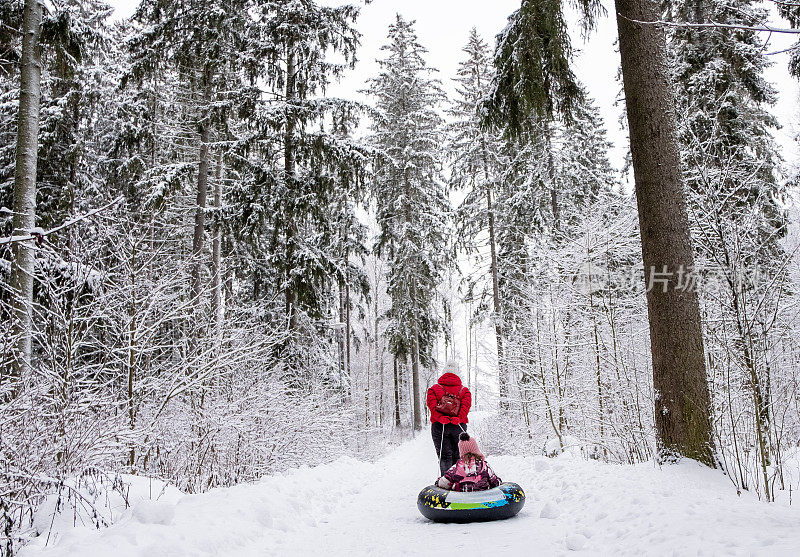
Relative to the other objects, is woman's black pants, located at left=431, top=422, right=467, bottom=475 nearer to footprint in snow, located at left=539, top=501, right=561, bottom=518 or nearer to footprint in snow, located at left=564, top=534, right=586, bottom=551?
footprint in snow, located at left=539, top=501, right=561, bottom=518

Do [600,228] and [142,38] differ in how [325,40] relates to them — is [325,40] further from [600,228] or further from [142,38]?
[600,228]

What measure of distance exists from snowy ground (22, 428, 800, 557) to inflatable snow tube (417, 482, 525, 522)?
0.48ft

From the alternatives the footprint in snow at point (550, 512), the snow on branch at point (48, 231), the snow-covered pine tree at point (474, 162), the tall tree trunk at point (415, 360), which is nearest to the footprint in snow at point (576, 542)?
the footprint in snow at point (550, 512)

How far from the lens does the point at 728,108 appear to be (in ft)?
43.0

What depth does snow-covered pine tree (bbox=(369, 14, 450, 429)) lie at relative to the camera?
24.4m

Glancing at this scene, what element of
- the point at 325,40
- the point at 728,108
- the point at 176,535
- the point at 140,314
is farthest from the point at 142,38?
the point at 728,108

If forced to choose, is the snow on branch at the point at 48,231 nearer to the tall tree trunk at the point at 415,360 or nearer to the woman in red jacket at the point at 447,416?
the woman in red jacket at the point at 447,416

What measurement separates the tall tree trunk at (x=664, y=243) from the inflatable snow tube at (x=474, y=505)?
182 centimetres

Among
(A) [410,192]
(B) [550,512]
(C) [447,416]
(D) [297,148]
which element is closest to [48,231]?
(B) [550,512]

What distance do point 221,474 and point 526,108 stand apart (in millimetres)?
7243

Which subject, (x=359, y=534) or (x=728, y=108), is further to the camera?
(x=728, y=108)

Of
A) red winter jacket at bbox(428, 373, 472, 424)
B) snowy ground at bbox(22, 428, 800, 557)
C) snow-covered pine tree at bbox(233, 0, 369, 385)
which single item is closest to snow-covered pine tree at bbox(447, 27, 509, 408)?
snow-covered pine tree at bbox(233, 0, 369, 385)

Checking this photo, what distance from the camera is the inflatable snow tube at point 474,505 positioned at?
5.86 meters

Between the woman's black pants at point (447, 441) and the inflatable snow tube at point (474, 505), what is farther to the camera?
the woman's black pants at point (447, 441)
